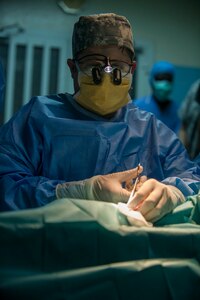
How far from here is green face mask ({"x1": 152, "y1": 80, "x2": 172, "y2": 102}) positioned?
13.7 feet

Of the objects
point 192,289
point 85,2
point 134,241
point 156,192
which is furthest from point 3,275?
point 85,2

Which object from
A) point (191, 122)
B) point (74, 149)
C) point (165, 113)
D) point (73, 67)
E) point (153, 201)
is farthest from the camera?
point (165, 113)

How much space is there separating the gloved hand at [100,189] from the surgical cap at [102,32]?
546mm

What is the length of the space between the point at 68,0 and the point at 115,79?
1.94 metres

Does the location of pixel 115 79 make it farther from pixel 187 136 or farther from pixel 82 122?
pixel 187 136

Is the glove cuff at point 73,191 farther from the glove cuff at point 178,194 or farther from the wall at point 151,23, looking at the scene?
the wall at point 151,23

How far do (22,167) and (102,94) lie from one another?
40cm

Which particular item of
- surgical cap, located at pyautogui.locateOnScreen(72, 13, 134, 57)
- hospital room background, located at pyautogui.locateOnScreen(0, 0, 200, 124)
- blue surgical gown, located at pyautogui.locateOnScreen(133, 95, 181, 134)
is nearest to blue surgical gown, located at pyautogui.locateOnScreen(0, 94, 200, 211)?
surgical cap, located at pyautogui.locateOnScreen(72, 13, 134, 57)

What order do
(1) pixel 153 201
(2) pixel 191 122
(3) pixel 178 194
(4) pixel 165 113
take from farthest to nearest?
(4) pixel 165 113, (2) pixel 191 122, (3) pixel 178 194, (1) pixel 153 201

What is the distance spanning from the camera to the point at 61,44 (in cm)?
423

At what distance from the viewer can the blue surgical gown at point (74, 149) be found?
150 centimetres

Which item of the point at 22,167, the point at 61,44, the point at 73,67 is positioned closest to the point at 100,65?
the point at 73,67

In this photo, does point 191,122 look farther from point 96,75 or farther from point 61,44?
point 96,75

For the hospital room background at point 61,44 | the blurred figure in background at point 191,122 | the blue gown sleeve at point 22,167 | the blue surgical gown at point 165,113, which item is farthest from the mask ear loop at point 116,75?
the blue surgical gown at point 165,113
